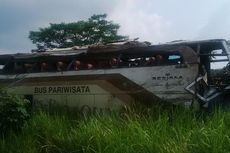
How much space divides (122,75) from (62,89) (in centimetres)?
187

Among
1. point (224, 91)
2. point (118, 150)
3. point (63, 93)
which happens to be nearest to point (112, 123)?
point (118, 150)

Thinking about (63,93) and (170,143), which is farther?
(63,93)

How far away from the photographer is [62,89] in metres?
11.8

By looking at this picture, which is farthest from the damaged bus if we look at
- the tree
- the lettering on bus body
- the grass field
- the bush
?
the tree

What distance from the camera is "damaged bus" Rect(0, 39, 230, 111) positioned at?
9.81 meters

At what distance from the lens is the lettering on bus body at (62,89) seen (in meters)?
11.4

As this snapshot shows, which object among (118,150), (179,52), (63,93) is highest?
(179,52)

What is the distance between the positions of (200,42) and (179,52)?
0.51 m

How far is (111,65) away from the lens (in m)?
11.1

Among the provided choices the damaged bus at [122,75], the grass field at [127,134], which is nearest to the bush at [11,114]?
the grass field at [127,134]

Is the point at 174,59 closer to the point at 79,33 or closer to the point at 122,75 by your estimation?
the point at 122,75

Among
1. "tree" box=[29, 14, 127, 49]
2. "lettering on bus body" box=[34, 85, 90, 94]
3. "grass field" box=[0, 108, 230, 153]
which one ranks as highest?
"tree" box=[29, 14, 127, 49]

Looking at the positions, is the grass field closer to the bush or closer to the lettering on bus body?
the bush

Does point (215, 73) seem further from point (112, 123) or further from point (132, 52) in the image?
point (112, 123)
